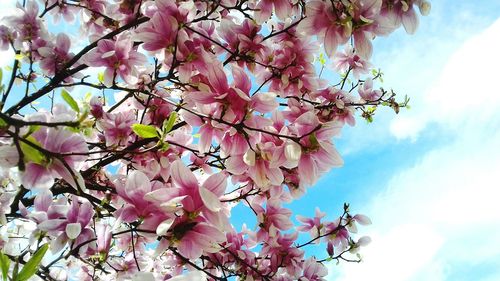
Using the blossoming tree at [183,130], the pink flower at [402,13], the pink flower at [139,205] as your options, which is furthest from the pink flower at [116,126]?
the pink flower at [402,13]

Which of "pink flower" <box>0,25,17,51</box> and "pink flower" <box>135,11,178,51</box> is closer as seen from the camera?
"pink flower" <box>135,11,178,51</box>

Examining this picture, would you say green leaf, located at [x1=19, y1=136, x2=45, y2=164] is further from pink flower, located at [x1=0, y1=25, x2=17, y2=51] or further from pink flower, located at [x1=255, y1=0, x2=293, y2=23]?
pink flower, located at [x1=0, y1=25, x2=17, y2=51]

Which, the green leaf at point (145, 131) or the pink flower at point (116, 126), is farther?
the pink flower at point (116, 126)

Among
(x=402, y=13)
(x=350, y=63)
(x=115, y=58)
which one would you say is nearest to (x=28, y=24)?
(x=115, y=58)

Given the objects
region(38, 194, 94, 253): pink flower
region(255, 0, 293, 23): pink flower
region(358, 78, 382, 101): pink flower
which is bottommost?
region(38, 194, 94, 253): pink flower

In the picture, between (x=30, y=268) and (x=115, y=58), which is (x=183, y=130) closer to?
(x=115, y=58)

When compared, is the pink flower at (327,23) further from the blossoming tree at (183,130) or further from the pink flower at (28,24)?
the pink flower at (28,24)

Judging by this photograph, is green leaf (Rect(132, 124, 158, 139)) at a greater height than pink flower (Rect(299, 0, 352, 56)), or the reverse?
pink flower (Rect(299, 0, 352, 56))

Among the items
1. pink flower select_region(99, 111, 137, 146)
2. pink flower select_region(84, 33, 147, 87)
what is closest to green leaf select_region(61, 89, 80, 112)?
pink flower select_region(84, 33, 147, 87)

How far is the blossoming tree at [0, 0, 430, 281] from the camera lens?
3.86 ft

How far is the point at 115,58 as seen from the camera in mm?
1874

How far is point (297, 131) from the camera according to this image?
4.64 ft

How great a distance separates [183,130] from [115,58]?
63 centimetres

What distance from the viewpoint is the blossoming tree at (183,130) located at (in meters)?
1.18
